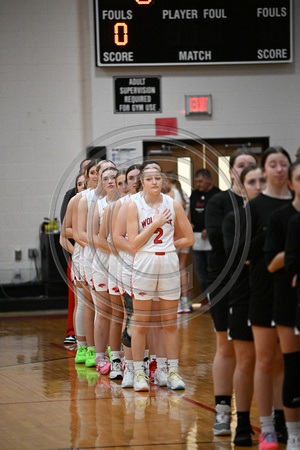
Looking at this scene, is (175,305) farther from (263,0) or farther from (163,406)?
(263,0)

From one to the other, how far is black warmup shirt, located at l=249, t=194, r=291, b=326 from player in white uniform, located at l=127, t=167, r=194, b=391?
126 centimetres

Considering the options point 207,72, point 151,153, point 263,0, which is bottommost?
point 151,153

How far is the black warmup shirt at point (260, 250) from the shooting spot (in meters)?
3.43

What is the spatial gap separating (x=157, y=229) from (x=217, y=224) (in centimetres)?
99

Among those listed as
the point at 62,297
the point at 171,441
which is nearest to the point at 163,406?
the point at 171,441

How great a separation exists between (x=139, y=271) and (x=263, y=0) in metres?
5.74

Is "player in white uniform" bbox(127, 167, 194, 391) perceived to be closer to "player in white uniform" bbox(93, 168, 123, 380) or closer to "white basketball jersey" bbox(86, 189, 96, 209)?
"player in white uniform" bbox(93, 168, 123, 380)

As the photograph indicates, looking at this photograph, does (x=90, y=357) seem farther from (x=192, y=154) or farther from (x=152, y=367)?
(x=192, y=154)

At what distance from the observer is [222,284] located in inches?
147

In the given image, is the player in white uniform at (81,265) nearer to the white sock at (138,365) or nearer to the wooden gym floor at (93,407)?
the wooden gym floor at (93,407)

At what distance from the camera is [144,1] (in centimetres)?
912

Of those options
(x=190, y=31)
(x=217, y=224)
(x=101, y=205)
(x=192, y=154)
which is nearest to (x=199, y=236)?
(x=192, y=154)

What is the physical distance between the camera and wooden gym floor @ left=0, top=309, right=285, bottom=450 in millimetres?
3834

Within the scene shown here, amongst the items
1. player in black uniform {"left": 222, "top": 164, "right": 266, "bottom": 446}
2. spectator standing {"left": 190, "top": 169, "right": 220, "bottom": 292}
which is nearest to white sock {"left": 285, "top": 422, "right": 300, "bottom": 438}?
player in black uniform {"left": 222, "top": 164, "right": 266, "bottom": 446}
